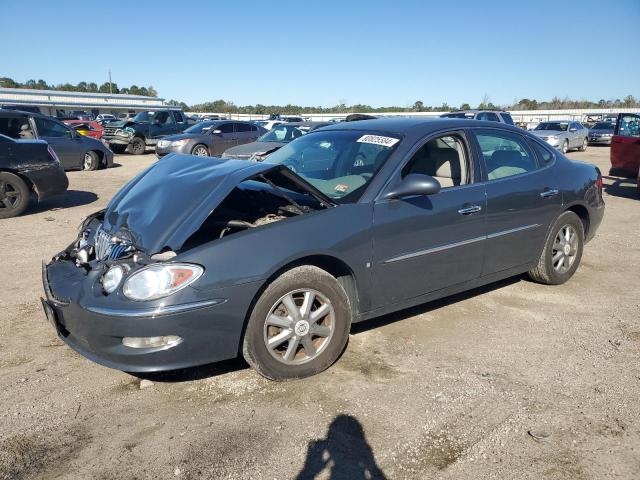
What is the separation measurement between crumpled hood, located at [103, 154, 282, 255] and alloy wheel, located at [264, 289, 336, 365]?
0.73 meters

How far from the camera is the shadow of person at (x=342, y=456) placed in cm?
242

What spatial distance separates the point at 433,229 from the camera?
3.79 metres

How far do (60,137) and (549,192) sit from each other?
12.9 metres

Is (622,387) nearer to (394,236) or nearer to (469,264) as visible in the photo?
(469,264)

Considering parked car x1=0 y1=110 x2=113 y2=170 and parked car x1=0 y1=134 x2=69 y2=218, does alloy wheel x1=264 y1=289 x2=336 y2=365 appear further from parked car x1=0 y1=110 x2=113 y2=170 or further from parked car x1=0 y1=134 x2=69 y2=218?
parked car x1=0 y1=110 x2=113 y2=170

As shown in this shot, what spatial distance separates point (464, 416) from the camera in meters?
2.89

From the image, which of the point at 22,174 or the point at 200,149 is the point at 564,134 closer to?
the point at 200,149

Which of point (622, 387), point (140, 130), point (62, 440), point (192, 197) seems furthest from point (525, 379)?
point (140, 130)

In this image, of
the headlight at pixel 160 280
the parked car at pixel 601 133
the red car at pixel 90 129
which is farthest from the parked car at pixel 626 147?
the red car at pixel 90 129

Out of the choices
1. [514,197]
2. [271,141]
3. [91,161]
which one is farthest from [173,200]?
[91,161]

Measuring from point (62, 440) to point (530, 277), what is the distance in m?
4.33

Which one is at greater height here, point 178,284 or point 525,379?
point 178,284

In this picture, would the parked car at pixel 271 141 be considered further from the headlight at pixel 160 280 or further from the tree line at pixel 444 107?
the tree line at pixel 444 107

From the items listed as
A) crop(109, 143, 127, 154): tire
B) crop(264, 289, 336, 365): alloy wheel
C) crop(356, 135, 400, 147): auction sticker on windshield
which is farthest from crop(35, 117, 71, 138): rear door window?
crop(264, 289, 336, 365): alloy wheel
